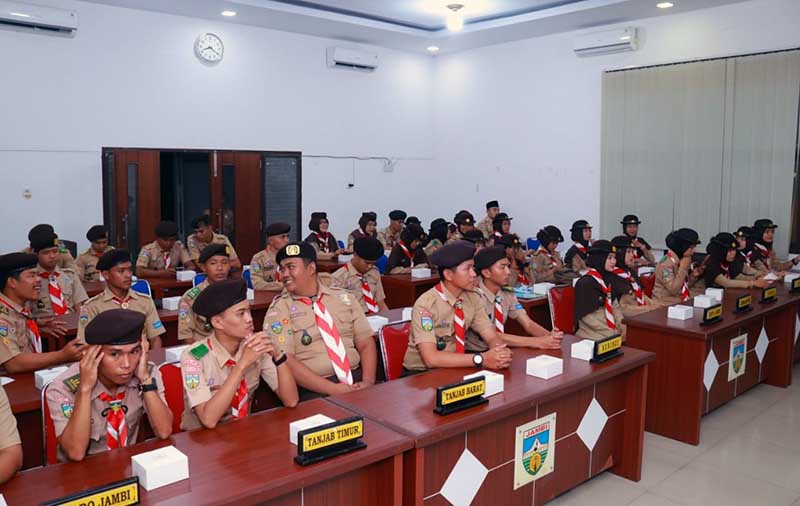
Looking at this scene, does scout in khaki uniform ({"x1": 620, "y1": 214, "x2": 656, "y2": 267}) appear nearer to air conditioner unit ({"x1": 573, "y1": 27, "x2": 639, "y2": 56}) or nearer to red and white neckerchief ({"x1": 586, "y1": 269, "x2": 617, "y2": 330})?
air conditioner unit ({"x1": 573, "y1": 27, "x2": 639, "y2": 56})

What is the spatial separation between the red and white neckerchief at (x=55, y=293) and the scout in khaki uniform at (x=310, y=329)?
2499 millimetres

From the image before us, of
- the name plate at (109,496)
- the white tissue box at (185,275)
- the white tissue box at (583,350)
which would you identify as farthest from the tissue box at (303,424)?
the white tissue box at (185,275)

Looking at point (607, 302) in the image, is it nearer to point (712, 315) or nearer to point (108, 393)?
point (712, 315)

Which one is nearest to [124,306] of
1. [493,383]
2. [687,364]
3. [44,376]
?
[44,376]

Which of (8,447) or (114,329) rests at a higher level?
(114,329)

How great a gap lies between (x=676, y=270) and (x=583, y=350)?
270cm

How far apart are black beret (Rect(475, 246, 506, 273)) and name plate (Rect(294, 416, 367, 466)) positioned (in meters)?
1.80

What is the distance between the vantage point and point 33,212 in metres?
7.59

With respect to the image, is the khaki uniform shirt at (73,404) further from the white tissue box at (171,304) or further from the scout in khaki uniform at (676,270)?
the scout in khaki uniform at (676,270)

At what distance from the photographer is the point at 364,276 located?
17.8 feet

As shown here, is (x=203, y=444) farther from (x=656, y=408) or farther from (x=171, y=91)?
(x=171, y=91)

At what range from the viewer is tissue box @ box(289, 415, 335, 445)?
2.29m

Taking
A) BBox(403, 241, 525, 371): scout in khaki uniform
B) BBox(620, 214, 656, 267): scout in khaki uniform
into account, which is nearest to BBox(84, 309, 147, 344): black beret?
BBox(403, 241, 525, 371): scout in khaki uniform

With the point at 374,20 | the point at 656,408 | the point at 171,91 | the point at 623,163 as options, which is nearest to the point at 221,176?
the point at 171,91
